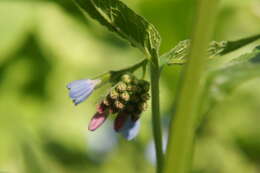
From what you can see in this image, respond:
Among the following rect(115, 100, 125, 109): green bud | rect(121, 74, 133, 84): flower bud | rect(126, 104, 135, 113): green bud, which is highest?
rect(121, 74, 133, 84): flower bud

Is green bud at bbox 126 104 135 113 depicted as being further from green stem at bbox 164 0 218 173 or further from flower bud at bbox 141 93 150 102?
green stem at bbox 164 0 218 173

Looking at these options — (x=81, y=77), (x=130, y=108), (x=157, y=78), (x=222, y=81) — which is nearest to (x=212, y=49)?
(x=157, y=78)

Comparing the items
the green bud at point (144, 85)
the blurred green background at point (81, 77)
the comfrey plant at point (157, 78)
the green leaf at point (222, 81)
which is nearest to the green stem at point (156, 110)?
the comfrey plant at point (157, 78)

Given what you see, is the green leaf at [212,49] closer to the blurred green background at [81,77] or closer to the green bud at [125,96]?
the green bud at [125,96]

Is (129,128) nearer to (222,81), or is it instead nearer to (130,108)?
(130,108)

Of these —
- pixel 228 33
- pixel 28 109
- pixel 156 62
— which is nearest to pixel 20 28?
pixel 28 109

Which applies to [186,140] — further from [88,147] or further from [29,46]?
[29,46]

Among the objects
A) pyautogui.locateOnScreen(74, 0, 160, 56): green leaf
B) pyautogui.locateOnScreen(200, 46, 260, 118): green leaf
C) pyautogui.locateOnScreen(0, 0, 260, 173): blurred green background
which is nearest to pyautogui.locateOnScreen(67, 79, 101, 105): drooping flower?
pyautogui.locateOnScreen(74, 0, 160, 56): green leaf
